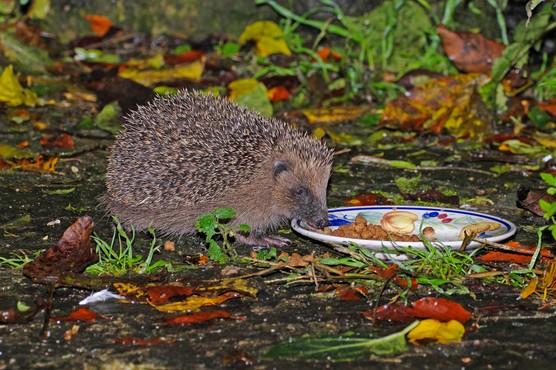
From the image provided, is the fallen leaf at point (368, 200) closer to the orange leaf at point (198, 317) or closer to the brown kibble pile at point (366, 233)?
the brown kibble pile at point (366, 233)

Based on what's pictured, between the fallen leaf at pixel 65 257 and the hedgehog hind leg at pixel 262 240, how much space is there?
1.18 meters

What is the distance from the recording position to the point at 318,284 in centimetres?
455

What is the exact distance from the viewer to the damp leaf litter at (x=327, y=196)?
151 inches

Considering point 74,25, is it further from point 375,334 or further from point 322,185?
point 375,334

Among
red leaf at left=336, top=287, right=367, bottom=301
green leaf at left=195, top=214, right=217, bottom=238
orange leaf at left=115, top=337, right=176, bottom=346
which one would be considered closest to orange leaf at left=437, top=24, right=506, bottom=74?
green leaf at left=195, top=214, right=217, bottom=238

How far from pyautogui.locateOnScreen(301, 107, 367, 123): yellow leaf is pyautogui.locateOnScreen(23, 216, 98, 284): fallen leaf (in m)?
3.79

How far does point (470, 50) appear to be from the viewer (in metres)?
8.48

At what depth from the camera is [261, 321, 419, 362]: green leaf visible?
142 inches

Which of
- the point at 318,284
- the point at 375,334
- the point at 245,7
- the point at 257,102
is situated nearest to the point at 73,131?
the point at 257,102

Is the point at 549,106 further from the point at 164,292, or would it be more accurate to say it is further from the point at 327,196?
the point at 164,292

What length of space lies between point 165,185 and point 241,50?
4.49m

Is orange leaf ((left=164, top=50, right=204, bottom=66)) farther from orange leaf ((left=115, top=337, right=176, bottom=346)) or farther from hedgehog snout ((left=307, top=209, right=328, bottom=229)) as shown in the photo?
orange leaf ((left=115, top=337, right=176, bottom=346))

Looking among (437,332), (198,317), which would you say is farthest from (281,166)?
(437,332)

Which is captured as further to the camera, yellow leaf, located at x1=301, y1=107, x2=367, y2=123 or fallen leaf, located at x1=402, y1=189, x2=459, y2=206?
yellow leaf, located at x1=301, y1=107, x2=367, y2=123
